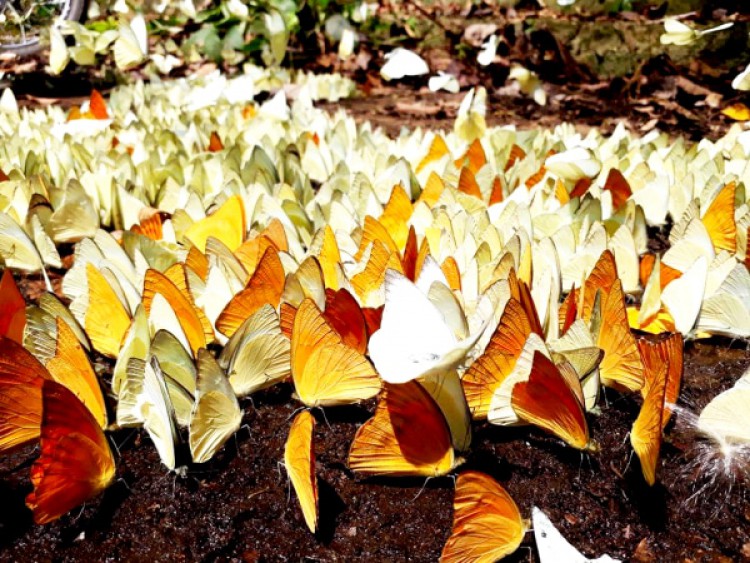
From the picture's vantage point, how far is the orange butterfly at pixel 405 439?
2.94 ft

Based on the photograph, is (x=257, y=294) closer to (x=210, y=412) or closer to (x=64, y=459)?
(x=210, y=412)

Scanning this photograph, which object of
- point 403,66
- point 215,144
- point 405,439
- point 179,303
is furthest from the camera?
point 403,66

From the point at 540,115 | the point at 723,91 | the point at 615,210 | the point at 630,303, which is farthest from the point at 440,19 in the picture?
the point at 630,303

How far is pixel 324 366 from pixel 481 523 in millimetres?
295

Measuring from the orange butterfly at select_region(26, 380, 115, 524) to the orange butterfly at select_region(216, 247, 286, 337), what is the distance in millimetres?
306

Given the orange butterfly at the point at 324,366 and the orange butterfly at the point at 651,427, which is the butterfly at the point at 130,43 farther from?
the orange butterfly at the point at 651,427

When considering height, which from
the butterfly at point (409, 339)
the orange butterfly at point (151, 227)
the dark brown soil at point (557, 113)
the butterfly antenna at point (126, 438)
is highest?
the butterfly at point (409, 339)

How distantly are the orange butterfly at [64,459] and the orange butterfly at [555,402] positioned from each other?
53 cm

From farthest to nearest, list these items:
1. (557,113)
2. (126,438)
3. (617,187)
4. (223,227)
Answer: (557,113) < (617,187) < (223,227) < (126,438)

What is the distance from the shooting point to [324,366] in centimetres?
98

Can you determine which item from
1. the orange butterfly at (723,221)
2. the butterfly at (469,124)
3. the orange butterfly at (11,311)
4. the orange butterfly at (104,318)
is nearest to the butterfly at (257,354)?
the orange butterfly at (104,318)

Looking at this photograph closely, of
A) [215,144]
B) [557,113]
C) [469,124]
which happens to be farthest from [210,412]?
[557,113]

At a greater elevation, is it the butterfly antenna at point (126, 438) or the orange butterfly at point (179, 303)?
the orange butterfly at point (179, 303)

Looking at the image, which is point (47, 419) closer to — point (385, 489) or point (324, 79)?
point (385, 489)
